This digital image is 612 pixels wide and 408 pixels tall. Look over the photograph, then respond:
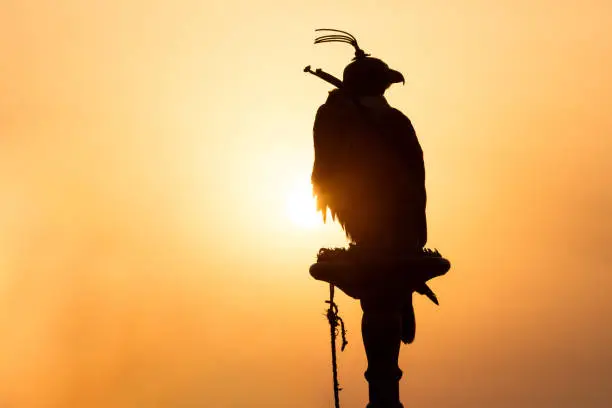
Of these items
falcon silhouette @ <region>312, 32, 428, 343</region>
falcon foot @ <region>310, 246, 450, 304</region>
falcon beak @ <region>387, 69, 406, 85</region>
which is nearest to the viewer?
falcon foot @ <region>310, 246, 450, 304</region>

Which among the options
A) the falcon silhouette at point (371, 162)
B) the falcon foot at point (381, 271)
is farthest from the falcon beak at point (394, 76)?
the falcon foot at point (381, 271)

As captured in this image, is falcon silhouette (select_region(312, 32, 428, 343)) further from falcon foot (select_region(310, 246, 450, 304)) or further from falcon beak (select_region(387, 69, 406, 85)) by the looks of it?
falcon foot (select_region(310, 246, 450, 304))

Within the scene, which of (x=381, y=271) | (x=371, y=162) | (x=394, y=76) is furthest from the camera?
(x=394, y=76)

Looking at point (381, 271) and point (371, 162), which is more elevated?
point (371, 162)

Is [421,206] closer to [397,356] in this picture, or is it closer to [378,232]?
[378,232]

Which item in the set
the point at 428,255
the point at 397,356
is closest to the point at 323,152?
the point at 428,255

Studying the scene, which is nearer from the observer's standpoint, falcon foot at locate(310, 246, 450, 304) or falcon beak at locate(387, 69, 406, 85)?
falcon foot at locate(310, 246, 450, 304)

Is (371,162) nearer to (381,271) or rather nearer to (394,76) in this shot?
(394,76)

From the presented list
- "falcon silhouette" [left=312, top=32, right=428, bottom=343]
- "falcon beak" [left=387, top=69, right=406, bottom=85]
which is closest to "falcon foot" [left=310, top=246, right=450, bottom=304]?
"falcon silhouette" [left=312, top=32, right=428, bottom=343]

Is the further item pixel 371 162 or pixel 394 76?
pixel 394 76

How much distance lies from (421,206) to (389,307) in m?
2.13

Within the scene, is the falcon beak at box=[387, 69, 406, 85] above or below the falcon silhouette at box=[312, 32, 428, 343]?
above

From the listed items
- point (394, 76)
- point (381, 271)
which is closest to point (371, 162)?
point (394, 76)

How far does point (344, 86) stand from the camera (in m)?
11.9
